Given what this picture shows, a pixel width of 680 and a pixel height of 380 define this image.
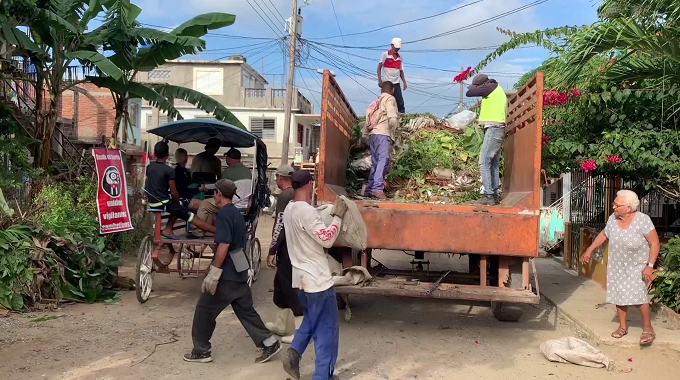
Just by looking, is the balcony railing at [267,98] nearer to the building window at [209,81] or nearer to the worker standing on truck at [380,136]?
the building window at [209,81]

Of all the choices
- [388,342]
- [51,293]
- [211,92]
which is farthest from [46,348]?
[211,92]

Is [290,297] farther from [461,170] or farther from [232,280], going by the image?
[461,170]

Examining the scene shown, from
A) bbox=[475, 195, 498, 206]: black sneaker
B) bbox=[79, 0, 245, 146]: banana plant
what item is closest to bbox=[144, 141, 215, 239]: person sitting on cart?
bbox=[79, 0, 245, 146]: banana plant

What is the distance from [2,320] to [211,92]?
29856mm

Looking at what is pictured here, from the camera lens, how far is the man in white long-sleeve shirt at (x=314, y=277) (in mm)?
4328

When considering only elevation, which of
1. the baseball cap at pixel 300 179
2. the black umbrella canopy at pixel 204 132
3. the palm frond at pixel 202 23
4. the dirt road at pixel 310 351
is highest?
the palm frond at pixel 202 23

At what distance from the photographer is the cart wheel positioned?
7.02 meters

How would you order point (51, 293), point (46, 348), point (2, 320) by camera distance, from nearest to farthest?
1. point (46, 348)
2. point (2, 320)
3. point (51, 293)

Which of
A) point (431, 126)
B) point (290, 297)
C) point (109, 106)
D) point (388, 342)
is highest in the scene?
point (109, 106)

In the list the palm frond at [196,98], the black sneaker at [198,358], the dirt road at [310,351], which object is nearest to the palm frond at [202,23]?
the palm frond at [196,98]

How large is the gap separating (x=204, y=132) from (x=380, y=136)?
119 inches

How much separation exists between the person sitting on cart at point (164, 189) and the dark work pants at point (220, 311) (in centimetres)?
228

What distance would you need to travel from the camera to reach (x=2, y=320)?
6.11m

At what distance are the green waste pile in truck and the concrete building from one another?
2294 centimetres
